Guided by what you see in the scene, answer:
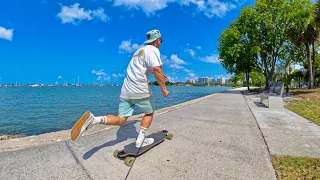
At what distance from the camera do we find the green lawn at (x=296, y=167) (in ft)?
10.1

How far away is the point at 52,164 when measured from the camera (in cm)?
334

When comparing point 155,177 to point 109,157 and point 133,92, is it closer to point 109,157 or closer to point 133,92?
point 109,157

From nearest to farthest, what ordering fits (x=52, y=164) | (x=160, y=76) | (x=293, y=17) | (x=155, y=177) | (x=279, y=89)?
(x=155, y=177), (x=52, y=164), (x=160, y=76), (x=279, y=89), (x=293, y=17)

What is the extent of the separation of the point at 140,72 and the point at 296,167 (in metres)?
2.68

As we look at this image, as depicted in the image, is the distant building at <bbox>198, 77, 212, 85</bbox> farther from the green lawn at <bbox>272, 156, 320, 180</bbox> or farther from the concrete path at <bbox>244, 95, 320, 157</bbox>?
the green lawn at <bbox>272, 156, 320, 180</bbox>

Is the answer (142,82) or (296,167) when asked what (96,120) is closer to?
(142,82)

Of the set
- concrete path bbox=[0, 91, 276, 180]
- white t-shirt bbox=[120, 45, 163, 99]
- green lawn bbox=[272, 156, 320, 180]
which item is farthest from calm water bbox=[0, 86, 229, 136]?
green lawn bbox=[272, 156, 320, 180]

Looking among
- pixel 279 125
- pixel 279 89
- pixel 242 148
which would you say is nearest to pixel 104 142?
pixel 242 148

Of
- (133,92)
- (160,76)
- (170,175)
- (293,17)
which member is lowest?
(170,175)

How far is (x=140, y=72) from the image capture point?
370 centimetres

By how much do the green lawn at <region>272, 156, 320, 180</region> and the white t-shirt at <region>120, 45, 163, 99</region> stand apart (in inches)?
87.3

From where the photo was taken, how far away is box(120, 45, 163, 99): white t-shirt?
143 inches

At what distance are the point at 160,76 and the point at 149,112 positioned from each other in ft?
2.24

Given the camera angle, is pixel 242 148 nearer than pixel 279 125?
Yes
